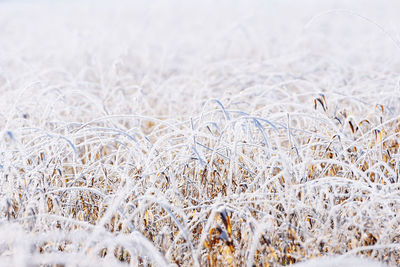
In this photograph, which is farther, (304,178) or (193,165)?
(193,165)

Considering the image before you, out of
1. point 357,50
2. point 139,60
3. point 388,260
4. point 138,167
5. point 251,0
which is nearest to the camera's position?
point 388,260

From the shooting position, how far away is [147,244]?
1.00 meters

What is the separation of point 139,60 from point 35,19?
170 inches

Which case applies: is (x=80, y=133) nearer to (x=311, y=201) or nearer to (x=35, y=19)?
(x=311, y=201)

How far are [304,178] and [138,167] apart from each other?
0.54 metres

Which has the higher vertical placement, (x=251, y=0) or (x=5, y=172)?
(x=251, y=0)

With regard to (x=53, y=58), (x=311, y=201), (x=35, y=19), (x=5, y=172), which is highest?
(x=35, y=19)

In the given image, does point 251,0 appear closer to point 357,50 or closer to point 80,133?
point 357,50

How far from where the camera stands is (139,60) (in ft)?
14.8

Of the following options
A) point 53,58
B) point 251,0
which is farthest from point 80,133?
point 251,0

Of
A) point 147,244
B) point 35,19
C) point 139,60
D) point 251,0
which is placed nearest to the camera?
point 147,244

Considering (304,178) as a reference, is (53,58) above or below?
above

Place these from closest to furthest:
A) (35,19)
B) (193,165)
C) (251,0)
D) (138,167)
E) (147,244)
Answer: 1. (147,244)
2. (138,167)
3. (193,165)
4. (35,19)
5. (251,0)

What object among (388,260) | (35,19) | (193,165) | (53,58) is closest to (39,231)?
(193,165)
